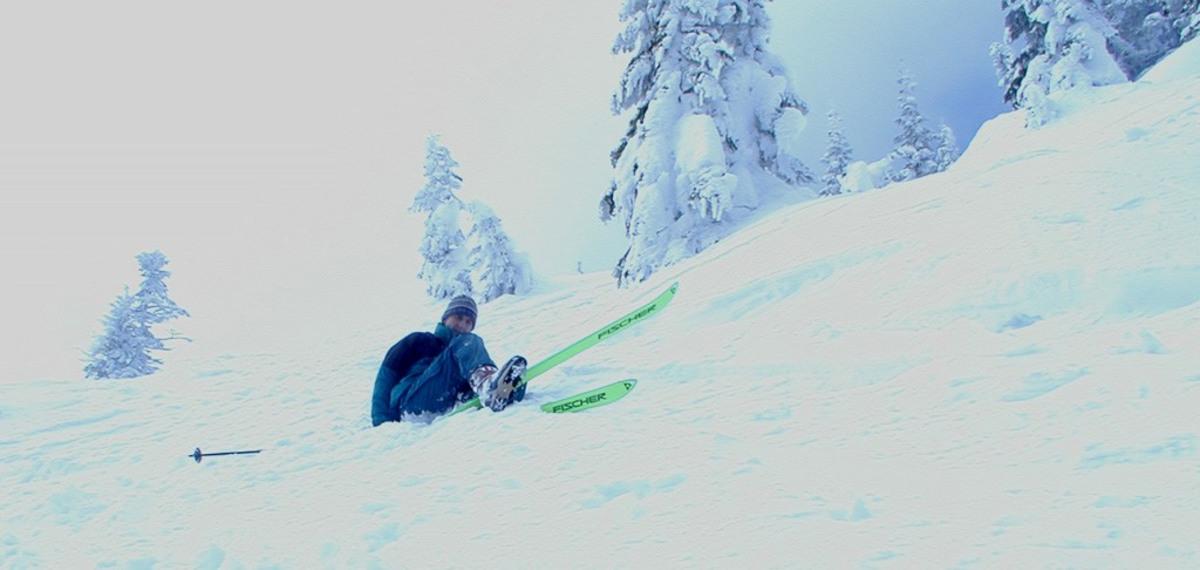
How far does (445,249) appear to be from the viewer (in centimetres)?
2938

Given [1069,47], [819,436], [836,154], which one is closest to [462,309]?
[819,436]

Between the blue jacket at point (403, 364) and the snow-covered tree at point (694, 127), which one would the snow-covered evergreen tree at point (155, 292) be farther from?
the blue jacket at point (403, 364)

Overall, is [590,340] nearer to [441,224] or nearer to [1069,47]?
[1069,47]

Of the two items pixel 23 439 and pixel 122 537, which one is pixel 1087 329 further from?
pixel 23 439

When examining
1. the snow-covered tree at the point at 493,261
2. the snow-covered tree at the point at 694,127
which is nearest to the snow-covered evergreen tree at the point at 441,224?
the snow-covered tree at the point at 493,261

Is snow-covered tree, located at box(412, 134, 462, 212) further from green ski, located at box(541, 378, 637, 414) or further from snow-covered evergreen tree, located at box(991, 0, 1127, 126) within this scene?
green ski, located at box(541, 378, 637, 414)

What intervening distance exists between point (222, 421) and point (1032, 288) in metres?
8.71

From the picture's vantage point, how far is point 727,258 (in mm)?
9539

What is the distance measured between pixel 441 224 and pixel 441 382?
78.0 ft

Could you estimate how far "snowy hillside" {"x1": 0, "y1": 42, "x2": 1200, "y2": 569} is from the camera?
2.46m

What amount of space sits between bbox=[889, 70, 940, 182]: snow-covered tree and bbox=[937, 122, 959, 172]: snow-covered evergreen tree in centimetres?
115

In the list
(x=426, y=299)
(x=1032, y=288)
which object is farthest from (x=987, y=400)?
(x=426, y=299)

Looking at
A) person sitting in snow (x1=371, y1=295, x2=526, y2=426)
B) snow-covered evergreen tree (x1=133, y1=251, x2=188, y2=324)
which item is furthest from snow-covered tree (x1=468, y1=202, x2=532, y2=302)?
person sitting in snow (x1=371, y1=295, x2=526, y2=426)

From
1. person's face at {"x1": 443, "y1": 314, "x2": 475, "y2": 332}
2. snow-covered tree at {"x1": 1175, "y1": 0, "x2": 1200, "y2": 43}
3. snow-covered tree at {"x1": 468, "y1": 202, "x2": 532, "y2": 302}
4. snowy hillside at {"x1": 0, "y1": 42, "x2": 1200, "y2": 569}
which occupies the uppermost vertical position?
snow-covered tree at {"x1": 1175, "y1": 0, "x2": 1200, "y2": 43}
